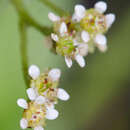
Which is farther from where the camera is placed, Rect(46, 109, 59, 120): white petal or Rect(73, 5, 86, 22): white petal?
Rect(73, 5, 86, 22): white petal

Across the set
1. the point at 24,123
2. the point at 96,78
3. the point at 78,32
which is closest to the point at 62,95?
the point at 24,123

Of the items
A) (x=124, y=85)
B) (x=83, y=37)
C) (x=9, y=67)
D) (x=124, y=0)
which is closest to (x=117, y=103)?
(x=124, y=85)

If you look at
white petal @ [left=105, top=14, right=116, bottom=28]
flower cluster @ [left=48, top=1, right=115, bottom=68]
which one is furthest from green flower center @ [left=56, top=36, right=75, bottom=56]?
white petal @ [left=105, top=14, right=116, bottom=28]

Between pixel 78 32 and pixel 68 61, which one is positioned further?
pixel 78 32

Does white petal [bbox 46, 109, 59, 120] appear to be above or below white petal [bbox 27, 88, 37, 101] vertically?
below

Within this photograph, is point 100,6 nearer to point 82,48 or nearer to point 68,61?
point 82,48

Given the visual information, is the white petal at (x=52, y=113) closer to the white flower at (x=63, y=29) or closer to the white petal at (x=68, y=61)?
the white petal at (x=68, y=61)

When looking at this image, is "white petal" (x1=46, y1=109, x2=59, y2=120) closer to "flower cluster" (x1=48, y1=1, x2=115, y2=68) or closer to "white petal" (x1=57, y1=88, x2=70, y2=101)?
"white petal" (x1=57, y1=88, x2=70, y2=101)
